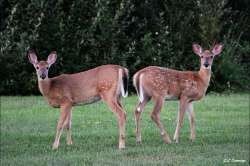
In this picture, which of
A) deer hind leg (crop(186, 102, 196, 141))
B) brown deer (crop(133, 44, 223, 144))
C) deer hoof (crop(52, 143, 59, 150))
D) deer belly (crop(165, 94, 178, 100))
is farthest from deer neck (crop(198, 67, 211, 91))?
deer hoof (crop(52, 143, 59, 150))

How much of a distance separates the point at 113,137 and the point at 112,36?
877cm

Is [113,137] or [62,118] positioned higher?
[62,118]

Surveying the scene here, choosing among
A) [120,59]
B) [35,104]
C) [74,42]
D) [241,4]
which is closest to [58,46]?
[74,42]

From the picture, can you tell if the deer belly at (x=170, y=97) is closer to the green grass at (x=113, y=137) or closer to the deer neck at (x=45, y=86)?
the green grass at (x=113, y=137)

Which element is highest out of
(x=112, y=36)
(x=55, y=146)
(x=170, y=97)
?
(x=112, y=36)

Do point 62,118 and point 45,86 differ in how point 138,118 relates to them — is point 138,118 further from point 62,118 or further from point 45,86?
point 45,86

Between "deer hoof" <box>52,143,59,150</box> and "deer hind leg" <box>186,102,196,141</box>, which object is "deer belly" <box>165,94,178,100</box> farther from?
"deer hoof" <box>52,143,59,150</box>

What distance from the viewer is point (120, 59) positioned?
2073 cm

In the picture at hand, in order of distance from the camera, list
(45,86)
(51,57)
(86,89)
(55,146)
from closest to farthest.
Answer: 1. (55,146)
2. (86,89)
3. (45,86)
4. (51,57)

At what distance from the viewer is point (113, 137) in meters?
12.3

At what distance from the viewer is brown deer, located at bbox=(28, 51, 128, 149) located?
1138cm

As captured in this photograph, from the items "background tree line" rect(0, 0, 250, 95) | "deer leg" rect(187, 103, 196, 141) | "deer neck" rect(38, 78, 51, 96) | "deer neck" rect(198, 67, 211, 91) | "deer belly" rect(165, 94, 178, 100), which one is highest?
"background tree line" rect(0, 0, 250, 95)

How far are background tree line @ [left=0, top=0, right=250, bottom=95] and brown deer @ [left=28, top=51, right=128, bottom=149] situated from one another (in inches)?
320

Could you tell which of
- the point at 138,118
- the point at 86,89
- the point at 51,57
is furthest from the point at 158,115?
the point at 51,57
